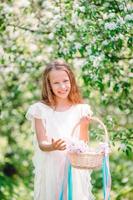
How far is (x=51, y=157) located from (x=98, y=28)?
4.99 ft

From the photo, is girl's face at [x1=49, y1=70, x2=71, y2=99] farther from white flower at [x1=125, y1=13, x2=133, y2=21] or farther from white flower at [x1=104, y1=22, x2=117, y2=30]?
white flower at [x1=125, y1=13, x2=133, y2=21]

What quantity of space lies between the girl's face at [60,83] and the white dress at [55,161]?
13 centimetres

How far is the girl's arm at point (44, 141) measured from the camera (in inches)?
175

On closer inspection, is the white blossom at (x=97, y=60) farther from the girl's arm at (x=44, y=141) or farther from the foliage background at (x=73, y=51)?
the girl's arm at (x=44, y=141)

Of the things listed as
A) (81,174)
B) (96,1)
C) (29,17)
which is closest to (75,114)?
(81,174)

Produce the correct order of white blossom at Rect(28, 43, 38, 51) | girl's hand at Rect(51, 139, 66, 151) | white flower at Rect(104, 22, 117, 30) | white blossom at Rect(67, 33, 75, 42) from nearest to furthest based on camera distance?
1. girl's hand at Rect(51, 139, 66, 151)
2. white flower at Rect(104, 22, 117, 30)
3. white blossom at Rect(67, 33, 75, 42)
4. white blossom at Rect(28, 43, 38, 51)

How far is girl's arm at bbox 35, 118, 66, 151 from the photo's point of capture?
4.43m

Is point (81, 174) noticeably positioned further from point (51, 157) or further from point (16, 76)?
point (16, 76)

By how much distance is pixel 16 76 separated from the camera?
8.41 metres

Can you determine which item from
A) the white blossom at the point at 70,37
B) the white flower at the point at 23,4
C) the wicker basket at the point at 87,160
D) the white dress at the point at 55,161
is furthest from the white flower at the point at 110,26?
the white flower at the point at 23,4

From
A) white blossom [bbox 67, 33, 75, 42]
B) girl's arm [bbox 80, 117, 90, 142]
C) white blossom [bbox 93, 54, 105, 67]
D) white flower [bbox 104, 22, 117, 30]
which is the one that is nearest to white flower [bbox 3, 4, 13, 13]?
white blossom [bbox 67, 33, 75, 42]

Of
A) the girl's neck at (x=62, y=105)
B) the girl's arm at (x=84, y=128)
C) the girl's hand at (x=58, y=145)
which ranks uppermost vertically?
the girl's neck at (x=62, y=105)

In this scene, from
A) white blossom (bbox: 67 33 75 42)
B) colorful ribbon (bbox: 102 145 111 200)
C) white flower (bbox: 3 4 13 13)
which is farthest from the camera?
white flower (bbox: 3 4 13 13)

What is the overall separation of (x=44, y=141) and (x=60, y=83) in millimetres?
393
